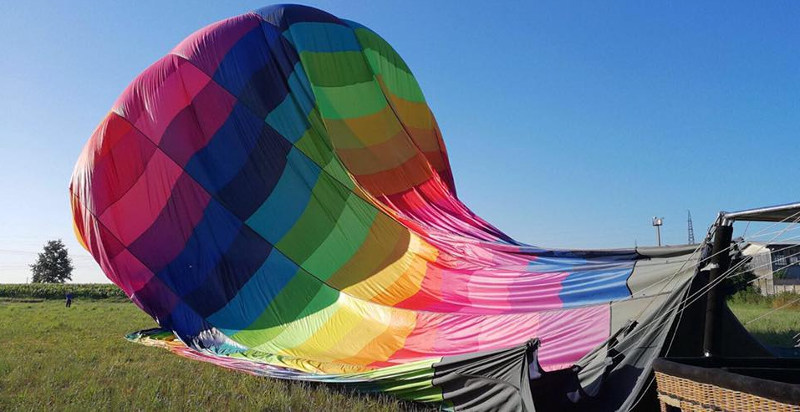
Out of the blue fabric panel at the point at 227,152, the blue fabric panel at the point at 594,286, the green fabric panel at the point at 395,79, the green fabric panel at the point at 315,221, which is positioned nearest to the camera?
the blue fabric panel at the point at 594,286

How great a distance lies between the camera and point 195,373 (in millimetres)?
5688

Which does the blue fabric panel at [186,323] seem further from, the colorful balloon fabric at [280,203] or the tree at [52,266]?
the tree at [52,266]

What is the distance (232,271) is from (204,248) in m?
0.45

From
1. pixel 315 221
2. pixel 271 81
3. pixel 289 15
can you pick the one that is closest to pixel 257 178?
pixel 315 221

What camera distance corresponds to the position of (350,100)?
7.81 metres

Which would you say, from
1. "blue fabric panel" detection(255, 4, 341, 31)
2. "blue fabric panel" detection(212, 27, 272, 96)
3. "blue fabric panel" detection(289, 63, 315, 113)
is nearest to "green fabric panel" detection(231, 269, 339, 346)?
"blue fabric panel" detection(289, 63, 315, 113)

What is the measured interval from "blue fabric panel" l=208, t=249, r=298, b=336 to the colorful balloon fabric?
2cm

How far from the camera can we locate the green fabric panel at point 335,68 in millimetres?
7766

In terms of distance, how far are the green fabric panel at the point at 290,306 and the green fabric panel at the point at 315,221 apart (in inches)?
11.1

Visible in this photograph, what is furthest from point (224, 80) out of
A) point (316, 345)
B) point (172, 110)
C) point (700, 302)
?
point (700, 302)

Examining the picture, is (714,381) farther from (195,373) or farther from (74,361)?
(74,361)

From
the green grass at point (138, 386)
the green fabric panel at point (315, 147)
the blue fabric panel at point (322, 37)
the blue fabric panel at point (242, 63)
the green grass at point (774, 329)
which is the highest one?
the blue fabric panel at point (322, 37)

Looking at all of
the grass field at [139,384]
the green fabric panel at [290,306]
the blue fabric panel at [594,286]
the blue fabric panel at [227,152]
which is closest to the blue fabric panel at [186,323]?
the grass field at [139,384]

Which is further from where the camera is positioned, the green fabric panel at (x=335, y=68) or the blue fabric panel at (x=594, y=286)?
the green fabric panel at (x=335, y=68)
